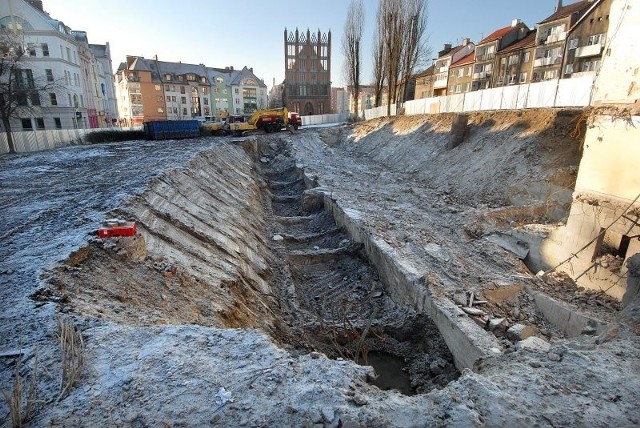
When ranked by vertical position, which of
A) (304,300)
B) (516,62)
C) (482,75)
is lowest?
(304,300)

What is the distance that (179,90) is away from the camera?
61438 mm

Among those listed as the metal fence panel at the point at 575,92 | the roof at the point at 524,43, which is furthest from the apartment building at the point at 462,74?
the metal fence panel at the point at 575,92

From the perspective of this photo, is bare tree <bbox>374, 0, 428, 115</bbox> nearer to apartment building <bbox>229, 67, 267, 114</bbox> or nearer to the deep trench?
the deep trench

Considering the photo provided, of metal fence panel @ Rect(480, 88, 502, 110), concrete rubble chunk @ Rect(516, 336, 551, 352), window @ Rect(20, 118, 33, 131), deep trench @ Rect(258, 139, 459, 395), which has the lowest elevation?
deep trench @ Rect(258, 139, 459, 395)

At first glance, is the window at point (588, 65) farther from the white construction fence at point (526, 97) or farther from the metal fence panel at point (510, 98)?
the metal fence panel at point (510, 98)

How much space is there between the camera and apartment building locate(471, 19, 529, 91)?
4225cm

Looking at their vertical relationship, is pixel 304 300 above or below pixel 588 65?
below

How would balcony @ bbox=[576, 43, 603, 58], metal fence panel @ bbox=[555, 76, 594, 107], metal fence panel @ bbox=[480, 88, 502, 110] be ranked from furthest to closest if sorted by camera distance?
balcony @ bbox=[576, 43, 603, 58], metal fence panel @ bbox=[480, 88, 502, 110], metal fence panel @ bbox=[555, 76, 594, 107]

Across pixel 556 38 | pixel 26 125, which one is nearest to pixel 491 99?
pixel 556 38

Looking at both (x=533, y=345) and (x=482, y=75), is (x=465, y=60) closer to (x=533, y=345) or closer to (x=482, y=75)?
(x=482, y=75)

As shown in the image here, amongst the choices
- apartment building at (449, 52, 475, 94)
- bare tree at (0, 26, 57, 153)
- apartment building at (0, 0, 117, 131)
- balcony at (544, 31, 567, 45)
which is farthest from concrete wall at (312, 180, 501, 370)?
apartment building at (449, 52, 475, 94)

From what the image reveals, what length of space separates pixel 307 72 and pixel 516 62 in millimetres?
32245

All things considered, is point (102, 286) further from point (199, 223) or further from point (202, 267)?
point (199, 223)

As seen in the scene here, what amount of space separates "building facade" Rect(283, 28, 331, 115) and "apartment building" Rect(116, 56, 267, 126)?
12.6 meters
